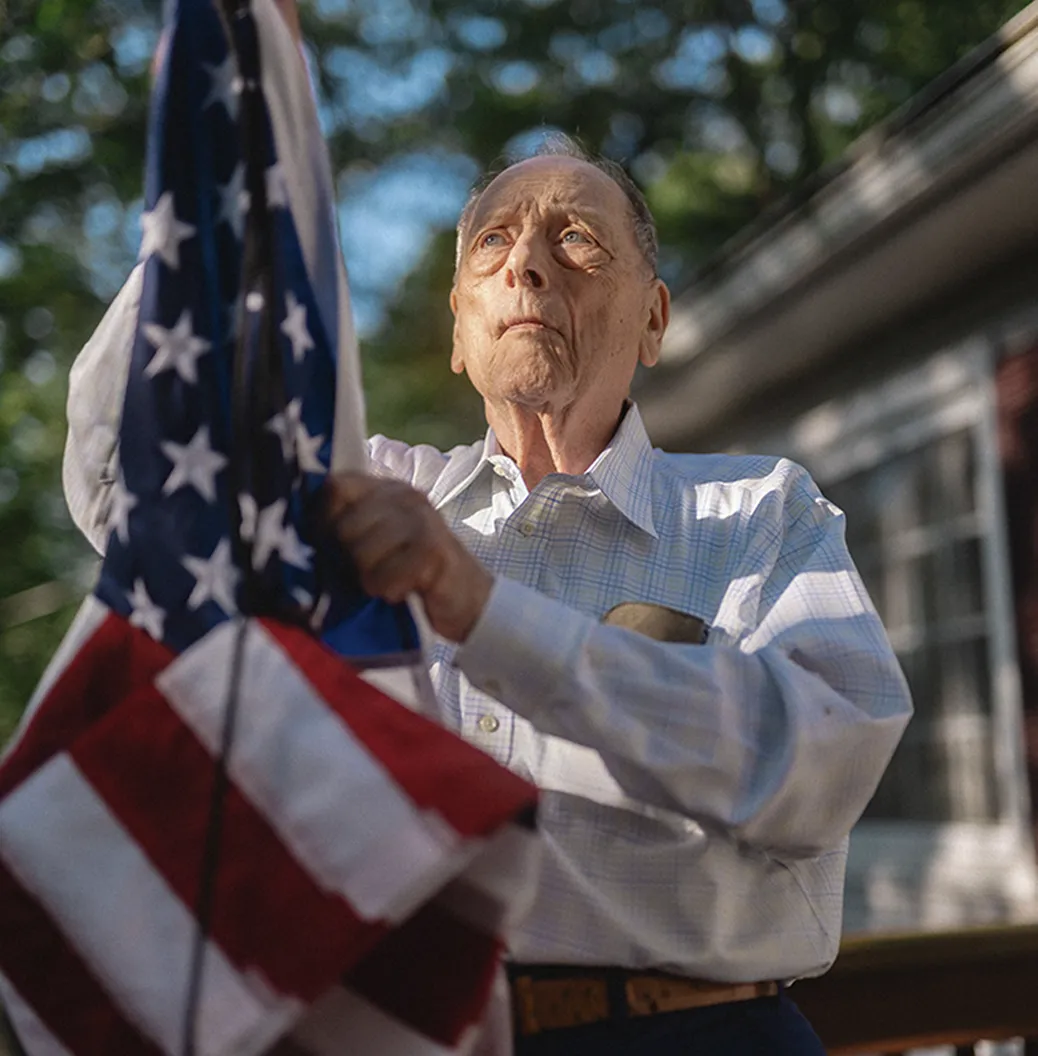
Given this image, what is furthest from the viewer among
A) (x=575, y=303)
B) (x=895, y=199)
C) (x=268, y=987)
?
(x=895, y=199)

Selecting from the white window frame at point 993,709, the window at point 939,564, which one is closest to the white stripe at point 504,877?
the white window frame at point 993,709

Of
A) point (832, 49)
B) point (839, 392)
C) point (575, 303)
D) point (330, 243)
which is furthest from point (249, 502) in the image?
point (832, 49)

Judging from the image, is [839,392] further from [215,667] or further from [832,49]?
[832,49]

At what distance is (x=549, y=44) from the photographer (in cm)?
1409

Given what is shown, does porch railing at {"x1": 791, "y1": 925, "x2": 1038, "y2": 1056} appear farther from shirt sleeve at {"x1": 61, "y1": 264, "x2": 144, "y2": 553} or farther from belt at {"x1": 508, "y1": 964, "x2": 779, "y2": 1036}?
shirt sleeve at {"x1": 61, "y1": 264, "x2": 144, "y2": 553}

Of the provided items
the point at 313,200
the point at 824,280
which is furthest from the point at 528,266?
the point at 824,280

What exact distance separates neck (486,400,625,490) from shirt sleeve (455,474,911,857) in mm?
570

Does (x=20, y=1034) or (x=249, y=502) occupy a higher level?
(x=249, y=502)

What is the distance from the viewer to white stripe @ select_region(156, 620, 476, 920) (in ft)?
3.66

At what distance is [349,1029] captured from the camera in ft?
4.01

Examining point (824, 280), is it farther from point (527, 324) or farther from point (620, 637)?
point (620, 637)

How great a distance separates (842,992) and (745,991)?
2.60ft

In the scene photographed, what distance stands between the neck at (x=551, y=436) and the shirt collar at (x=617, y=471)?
1.0 inches

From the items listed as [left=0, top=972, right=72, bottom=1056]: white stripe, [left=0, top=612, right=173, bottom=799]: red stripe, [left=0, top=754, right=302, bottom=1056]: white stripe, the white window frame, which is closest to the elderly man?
[left=0, top=612, right=173, bottom=799]: red stripe
